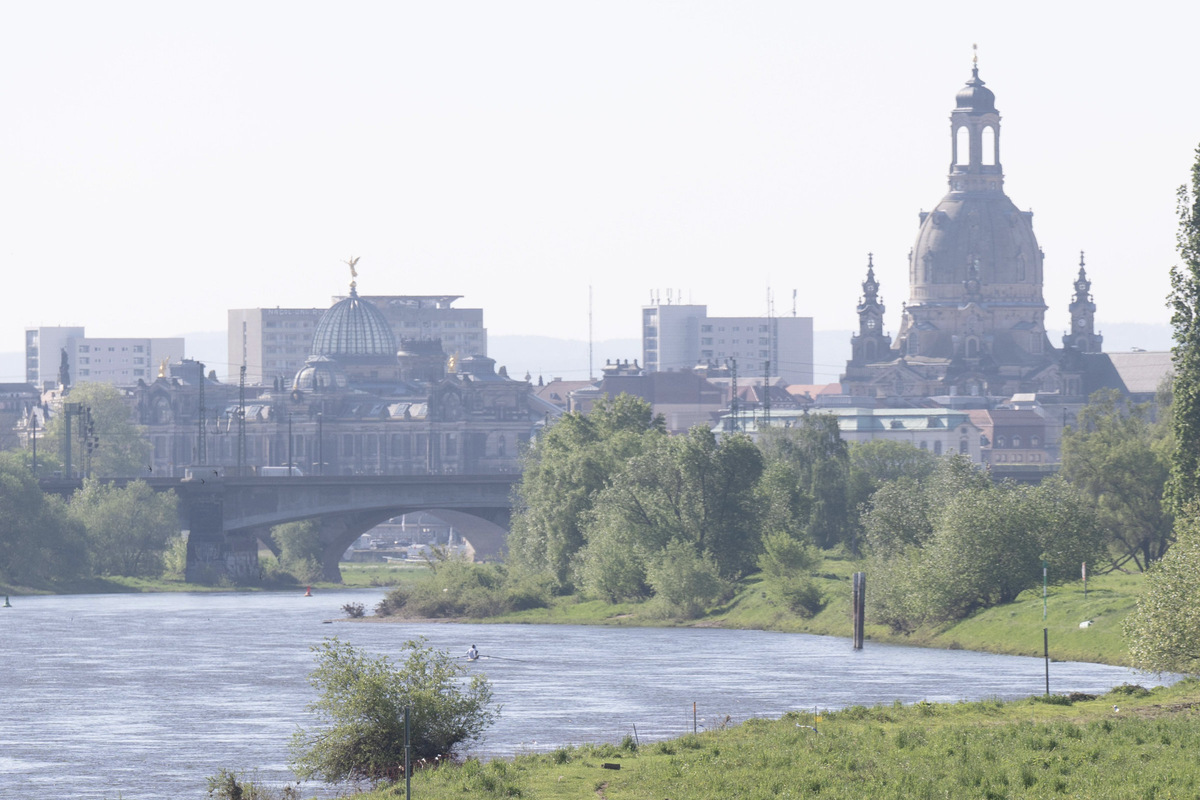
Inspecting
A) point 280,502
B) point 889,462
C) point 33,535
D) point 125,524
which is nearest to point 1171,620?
point 889,462

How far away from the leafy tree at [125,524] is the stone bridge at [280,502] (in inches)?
90.5

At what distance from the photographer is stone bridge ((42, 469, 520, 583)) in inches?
6132

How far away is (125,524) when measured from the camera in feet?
509

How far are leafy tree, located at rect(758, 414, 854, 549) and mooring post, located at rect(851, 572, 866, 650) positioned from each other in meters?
21.8

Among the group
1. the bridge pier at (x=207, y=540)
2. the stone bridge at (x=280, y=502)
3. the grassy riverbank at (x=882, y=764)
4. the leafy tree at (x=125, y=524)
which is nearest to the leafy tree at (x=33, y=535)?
the leafy tree at (x=125, y=524)

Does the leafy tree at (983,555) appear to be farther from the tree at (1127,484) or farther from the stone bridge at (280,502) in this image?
the stone bridge at (280,502)

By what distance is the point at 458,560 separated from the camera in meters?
130

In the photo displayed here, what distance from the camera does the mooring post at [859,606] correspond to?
9388cm

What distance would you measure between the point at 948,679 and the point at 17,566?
82415 mm

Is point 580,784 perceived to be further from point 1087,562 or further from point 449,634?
point 449,634

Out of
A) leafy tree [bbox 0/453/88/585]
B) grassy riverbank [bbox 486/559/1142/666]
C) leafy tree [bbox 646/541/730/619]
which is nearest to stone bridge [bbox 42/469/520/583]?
leafy tree [bbox 0/453/88/585]

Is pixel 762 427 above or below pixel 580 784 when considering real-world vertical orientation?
above

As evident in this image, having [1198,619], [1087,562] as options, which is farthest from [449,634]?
[1198,619]

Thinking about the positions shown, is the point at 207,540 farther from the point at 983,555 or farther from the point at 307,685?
the point at 307,685
